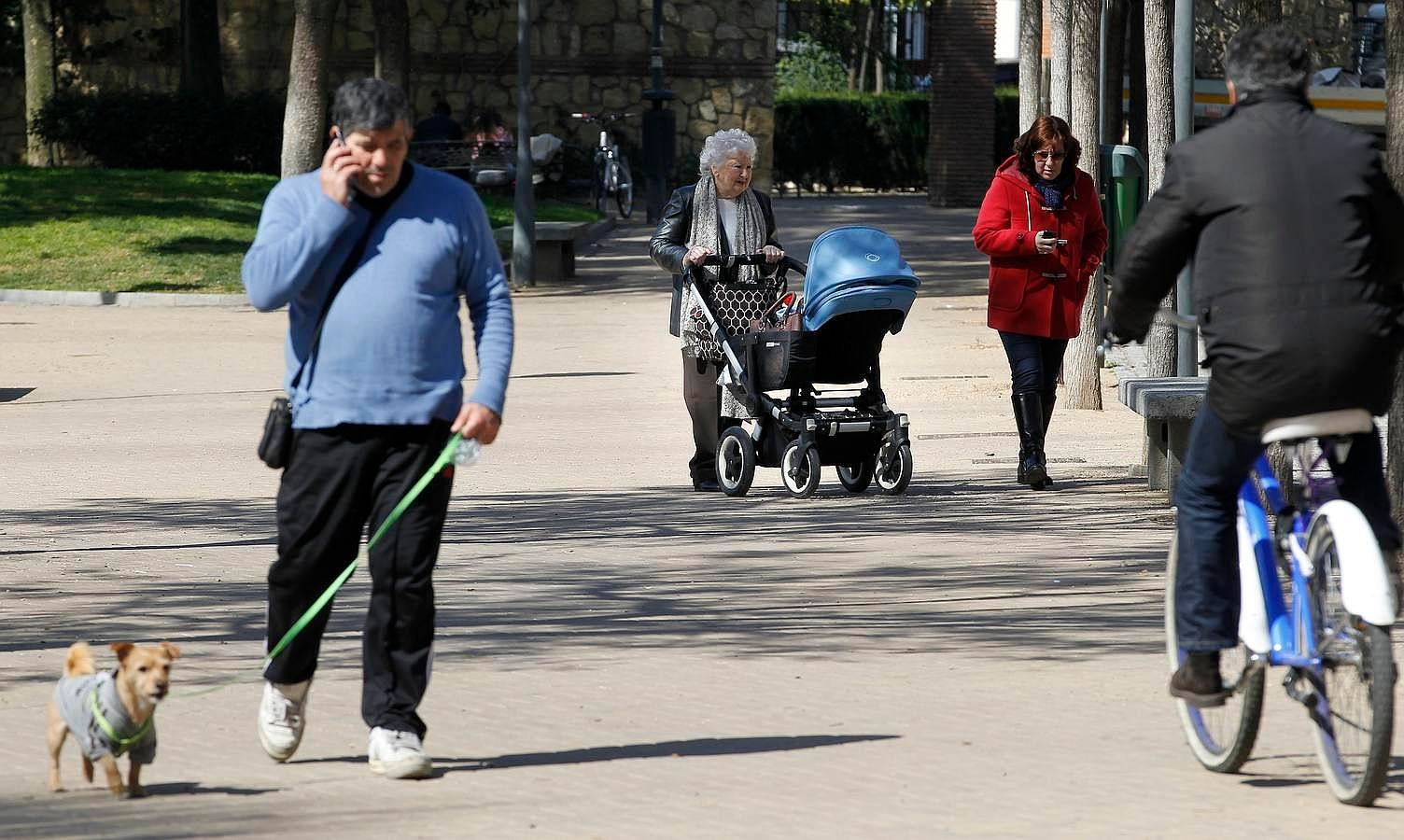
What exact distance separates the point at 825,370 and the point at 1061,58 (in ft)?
27.6

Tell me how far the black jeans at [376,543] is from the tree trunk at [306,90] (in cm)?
2213

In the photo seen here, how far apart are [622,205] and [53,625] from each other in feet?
99.2

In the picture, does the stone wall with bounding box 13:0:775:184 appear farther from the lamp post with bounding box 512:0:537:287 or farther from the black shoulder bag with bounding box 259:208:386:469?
the black shoulder bag with bounding box 259:208:386:469

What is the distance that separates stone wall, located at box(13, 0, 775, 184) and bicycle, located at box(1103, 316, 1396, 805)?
121 feet

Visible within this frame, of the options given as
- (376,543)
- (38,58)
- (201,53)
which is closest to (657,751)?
(376,543)

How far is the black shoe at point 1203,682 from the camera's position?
5312 millimetres

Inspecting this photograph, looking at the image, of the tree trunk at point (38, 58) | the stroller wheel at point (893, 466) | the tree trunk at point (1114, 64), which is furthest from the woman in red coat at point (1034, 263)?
the tree trunk at point (38, 58)

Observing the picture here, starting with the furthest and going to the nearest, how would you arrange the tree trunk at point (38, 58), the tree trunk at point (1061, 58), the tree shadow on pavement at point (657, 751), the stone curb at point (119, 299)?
the tree trunk at point (38, 58)
the stone curb at point (119, 299)
the tree trunk at point (1061, 58)
the tree shadow on pavement at point (657, 751)

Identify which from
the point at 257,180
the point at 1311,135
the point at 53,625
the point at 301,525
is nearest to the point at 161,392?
the point at 53,625

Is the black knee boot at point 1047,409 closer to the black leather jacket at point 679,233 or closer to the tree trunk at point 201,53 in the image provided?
the black leather jacket at point 679,233

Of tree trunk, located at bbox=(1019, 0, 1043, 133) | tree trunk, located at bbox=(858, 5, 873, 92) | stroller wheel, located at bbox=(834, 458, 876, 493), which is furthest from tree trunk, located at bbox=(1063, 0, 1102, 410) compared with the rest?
tree trunk, located at bbox=(858, 5, 873, 92)

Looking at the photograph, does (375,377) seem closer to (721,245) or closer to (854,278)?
(854,278)

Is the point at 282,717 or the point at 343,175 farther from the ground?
the point at 343,175

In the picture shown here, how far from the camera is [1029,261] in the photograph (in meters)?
11.1
